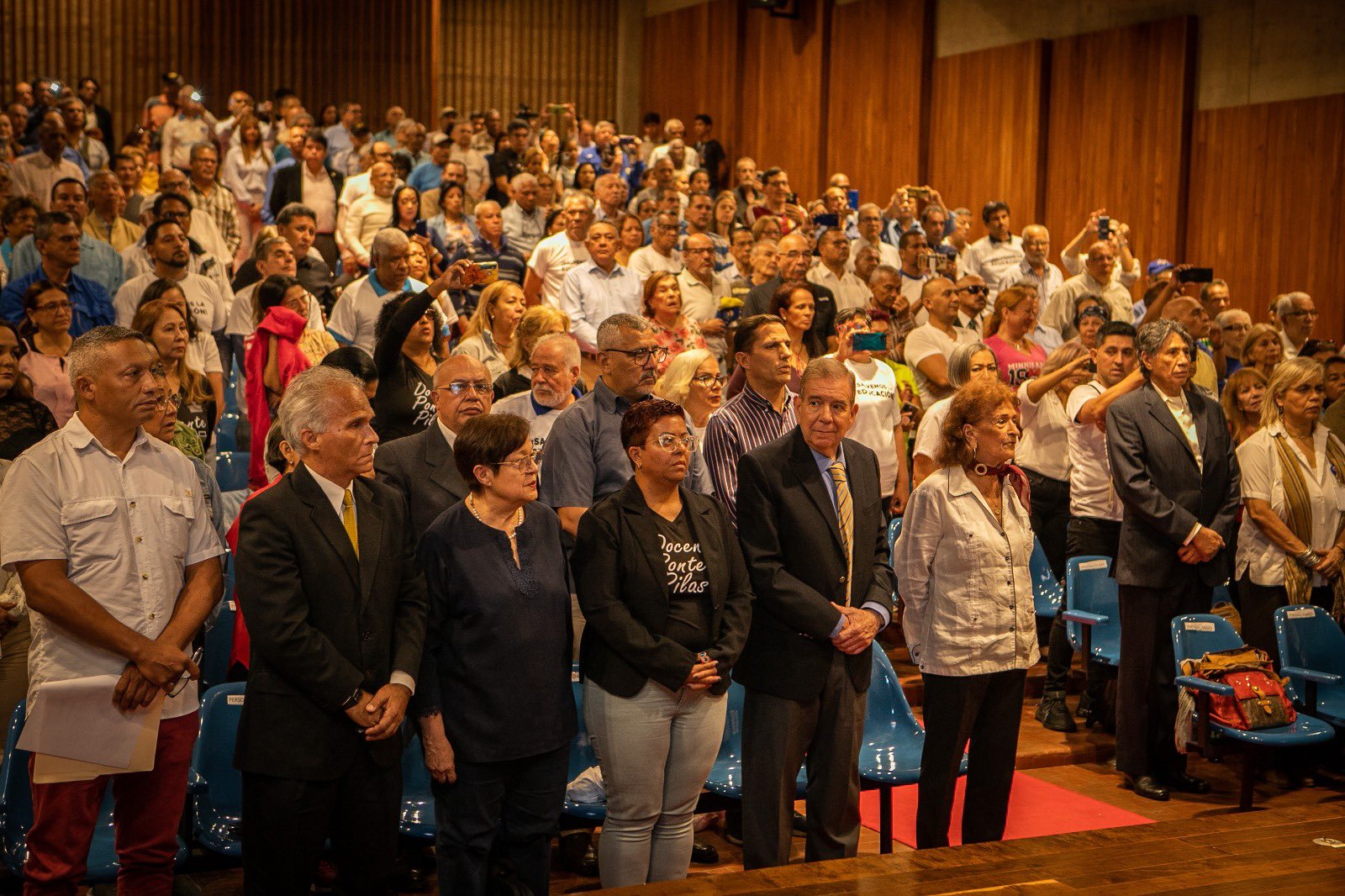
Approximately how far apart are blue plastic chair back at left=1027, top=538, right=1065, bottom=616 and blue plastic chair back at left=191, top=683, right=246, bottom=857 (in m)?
3.35

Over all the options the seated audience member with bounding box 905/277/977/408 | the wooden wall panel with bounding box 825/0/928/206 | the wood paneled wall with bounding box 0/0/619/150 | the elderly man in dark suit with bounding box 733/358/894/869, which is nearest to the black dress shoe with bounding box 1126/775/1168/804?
the elderly man in dark suit with bounding box 733/358/894/869

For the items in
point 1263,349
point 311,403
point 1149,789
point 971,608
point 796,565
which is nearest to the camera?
point 311,403

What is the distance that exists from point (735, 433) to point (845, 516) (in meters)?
0.56

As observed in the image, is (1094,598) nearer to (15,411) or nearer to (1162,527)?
(1162,527)

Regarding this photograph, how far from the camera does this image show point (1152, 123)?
38.4 ft

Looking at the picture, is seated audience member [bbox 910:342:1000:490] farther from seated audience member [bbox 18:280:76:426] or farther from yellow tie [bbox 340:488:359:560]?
Answer: seated audience member [bbox 18:280:76:426]

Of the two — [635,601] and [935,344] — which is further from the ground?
[935,344]

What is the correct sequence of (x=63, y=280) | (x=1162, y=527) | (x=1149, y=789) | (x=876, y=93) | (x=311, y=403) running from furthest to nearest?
(x=876, y=93) < (x=63, y=280) < (x=1149, y=789) < (x=1162, y=527) < (x=311, y=403)

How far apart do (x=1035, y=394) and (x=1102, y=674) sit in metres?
1.19

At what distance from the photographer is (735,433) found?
4.14 m

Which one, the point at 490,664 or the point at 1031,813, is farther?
the point at 1031,813

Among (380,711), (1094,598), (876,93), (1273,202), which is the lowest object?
(1094,598)

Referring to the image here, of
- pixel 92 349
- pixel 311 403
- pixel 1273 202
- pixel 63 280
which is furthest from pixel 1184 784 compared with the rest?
pixel 1273 202

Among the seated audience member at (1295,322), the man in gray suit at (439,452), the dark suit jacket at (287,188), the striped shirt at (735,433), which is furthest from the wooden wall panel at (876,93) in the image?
the man in gray suit at (439,452)
